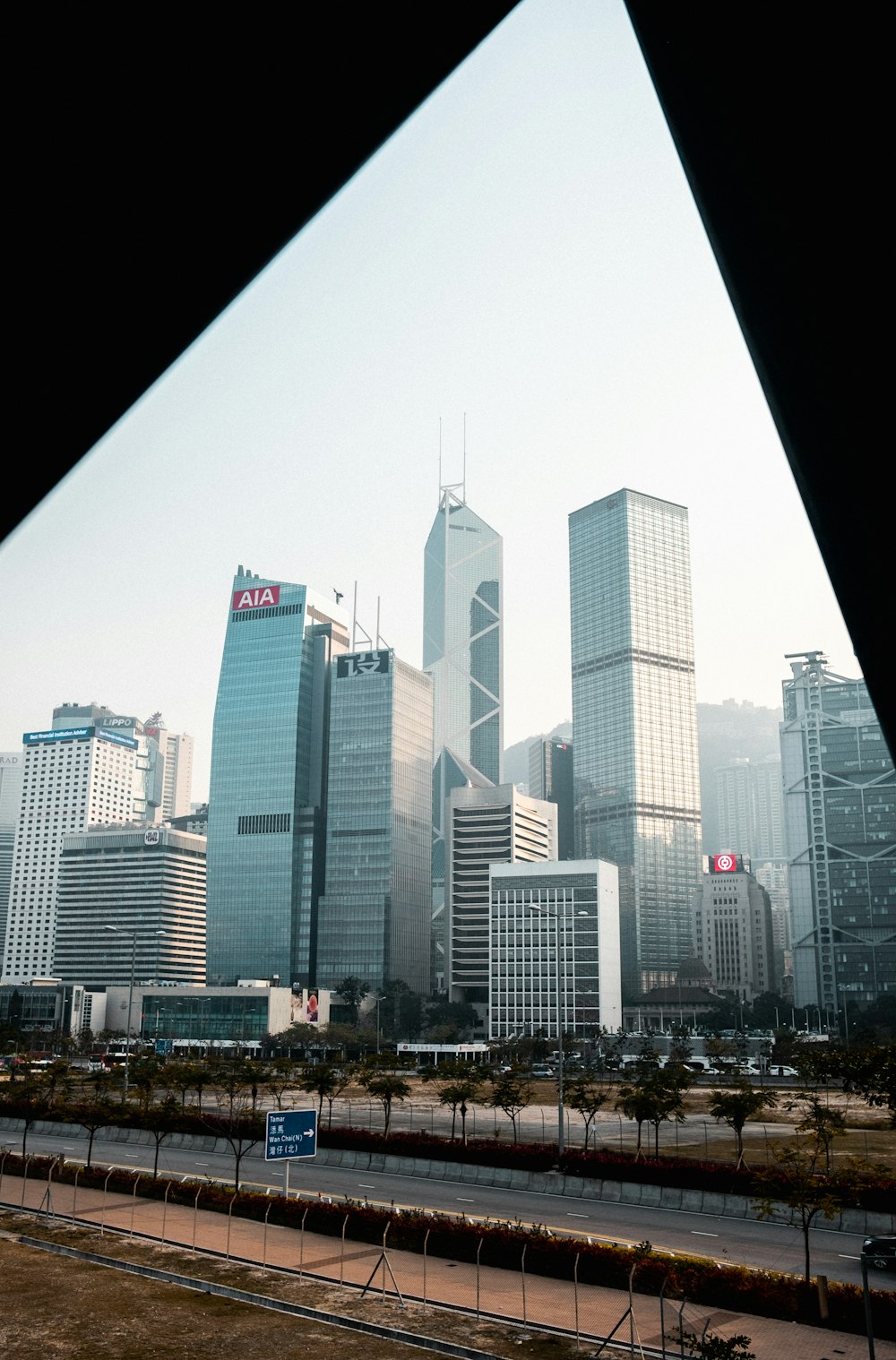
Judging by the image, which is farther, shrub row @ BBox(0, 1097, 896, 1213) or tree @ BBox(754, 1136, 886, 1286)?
shrub row @ BBox(0, 1097, 896, 1213)

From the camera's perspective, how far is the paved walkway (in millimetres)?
23359

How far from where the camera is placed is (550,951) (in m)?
167

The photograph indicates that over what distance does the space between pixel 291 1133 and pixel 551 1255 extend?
10021 millimetres

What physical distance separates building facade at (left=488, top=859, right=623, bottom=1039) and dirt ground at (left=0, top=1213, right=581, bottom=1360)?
446 ft

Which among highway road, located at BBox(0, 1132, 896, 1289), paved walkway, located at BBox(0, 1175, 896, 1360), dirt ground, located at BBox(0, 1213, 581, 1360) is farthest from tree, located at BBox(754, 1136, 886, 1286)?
dirt ground, located at BBox(0, 1213, 581, 1360)

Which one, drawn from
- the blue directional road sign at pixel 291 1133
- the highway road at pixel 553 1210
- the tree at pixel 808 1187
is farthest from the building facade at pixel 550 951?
the tree at pixel 808 1187

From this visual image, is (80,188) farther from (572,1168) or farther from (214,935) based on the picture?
(214,935)

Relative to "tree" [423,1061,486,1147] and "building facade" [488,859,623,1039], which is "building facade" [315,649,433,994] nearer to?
"building facade" [488,859,623,1039]

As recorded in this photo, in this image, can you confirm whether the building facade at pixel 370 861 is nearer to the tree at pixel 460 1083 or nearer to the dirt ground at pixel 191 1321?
the tree at pixel 460 1083

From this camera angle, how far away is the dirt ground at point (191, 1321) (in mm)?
22812

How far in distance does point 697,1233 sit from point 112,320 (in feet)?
115

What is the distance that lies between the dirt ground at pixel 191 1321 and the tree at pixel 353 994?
142 meters

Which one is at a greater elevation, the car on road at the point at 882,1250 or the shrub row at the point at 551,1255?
the car on road at the point at 882,1250

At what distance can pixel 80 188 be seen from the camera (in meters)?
3.73
